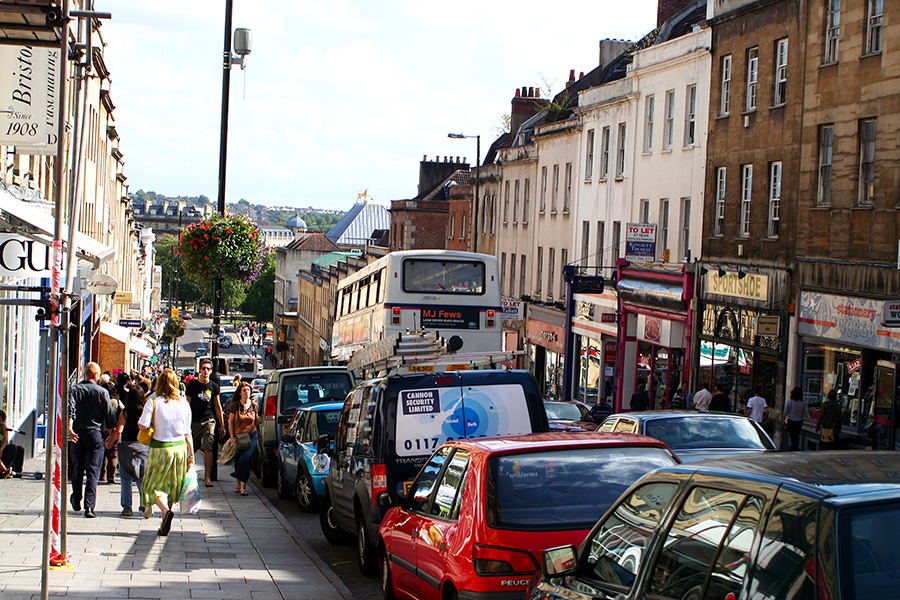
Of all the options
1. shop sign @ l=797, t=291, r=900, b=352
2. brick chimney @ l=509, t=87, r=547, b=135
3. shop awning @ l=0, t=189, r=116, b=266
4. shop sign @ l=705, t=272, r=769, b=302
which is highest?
brick chimney @ l=509, t=87, r=547, b=135

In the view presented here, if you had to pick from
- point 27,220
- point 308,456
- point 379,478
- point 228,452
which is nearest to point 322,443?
point 308,456

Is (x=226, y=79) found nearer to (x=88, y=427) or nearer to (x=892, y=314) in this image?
(x=88, y=427)

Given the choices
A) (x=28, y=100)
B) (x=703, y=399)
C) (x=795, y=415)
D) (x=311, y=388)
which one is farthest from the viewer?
(x=703, y=399)

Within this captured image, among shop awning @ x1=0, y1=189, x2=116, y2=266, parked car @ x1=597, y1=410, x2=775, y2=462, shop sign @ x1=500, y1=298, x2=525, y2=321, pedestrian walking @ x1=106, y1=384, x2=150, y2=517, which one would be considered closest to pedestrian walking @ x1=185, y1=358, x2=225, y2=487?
pedestrian walking @ x1=106, y1=384, x2=150, y2=517

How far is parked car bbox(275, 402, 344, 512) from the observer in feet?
53.8

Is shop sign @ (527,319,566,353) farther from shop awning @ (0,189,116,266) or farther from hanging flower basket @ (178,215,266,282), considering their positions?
shop awning @ (0,189,116,266)

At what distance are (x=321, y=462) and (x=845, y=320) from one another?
1305 centimetres

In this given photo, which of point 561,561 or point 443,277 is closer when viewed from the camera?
point 561,561

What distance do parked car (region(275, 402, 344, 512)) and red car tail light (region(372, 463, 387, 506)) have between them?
4.84 metres

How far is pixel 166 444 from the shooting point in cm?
1225

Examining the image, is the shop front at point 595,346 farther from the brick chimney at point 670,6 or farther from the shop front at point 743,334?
the brick chimney at point 670,6

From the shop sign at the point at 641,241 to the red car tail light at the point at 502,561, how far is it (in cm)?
2702

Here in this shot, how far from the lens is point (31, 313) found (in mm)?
22953

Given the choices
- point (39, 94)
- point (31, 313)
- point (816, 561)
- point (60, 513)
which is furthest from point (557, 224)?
point (816, 561)
